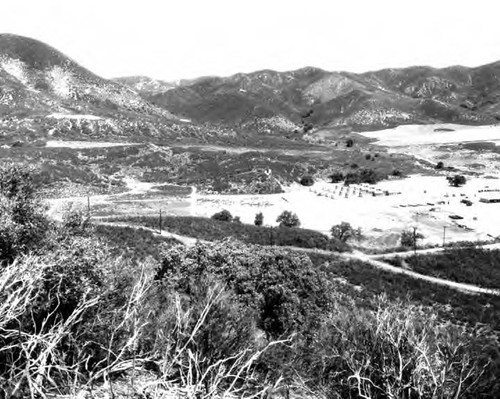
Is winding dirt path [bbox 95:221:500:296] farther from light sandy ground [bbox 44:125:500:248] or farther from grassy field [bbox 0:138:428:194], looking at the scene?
grassy field [bbox 0:138:428:194]

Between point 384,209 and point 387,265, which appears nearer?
point 387,265

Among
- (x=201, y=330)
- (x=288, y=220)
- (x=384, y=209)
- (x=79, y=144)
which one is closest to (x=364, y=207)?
(x=384, y=209)

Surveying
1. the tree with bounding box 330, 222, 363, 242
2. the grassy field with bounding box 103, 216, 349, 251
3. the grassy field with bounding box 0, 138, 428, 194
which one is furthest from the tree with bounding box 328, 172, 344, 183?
the grassy field with bounding box 103, 216, 349, 251

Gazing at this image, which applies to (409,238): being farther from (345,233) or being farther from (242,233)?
(242,233)

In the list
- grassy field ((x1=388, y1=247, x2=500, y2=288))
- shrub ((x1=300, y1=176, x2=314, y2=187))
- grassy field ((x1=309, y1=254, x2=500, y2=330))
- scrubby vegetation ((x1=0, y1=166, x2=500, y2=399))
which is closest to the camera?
scrubby vegetation ((x1=0, y1=166, x2=500, y2=399))

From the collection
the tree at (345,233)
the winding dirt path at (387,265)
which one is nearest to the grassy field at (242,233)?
the winding dirt path at (387,265)

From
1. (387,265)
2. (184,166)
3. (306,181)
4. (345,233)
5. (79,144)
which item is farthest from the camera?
(79,144)

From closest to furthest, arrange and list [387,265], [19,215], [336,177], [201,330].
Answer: [201,330]
[19,215]
[387,265]
[336,177]

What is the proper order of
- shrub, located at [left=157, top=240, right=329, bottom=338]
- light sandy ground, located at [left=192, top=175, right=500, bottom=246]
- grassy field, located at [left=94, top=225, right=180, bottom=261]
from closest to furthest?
shrub, located at [left=157, top=240, right=329, bottom=338] → grassy field, located at [left=94, top=225, right=180, bottom=261] → light sandy ground, located at [left=192, top=175, right=500, bottom=246]

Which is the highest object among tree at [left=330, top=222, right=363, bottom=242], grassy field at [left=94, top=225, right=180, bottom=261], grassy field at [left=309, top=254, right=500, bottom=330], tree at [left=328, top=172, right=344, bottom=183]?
grassy field at [left=94, top=225, right=180, bottom=261]

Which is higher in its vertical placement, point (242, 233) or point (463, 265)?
point (242, 233)
